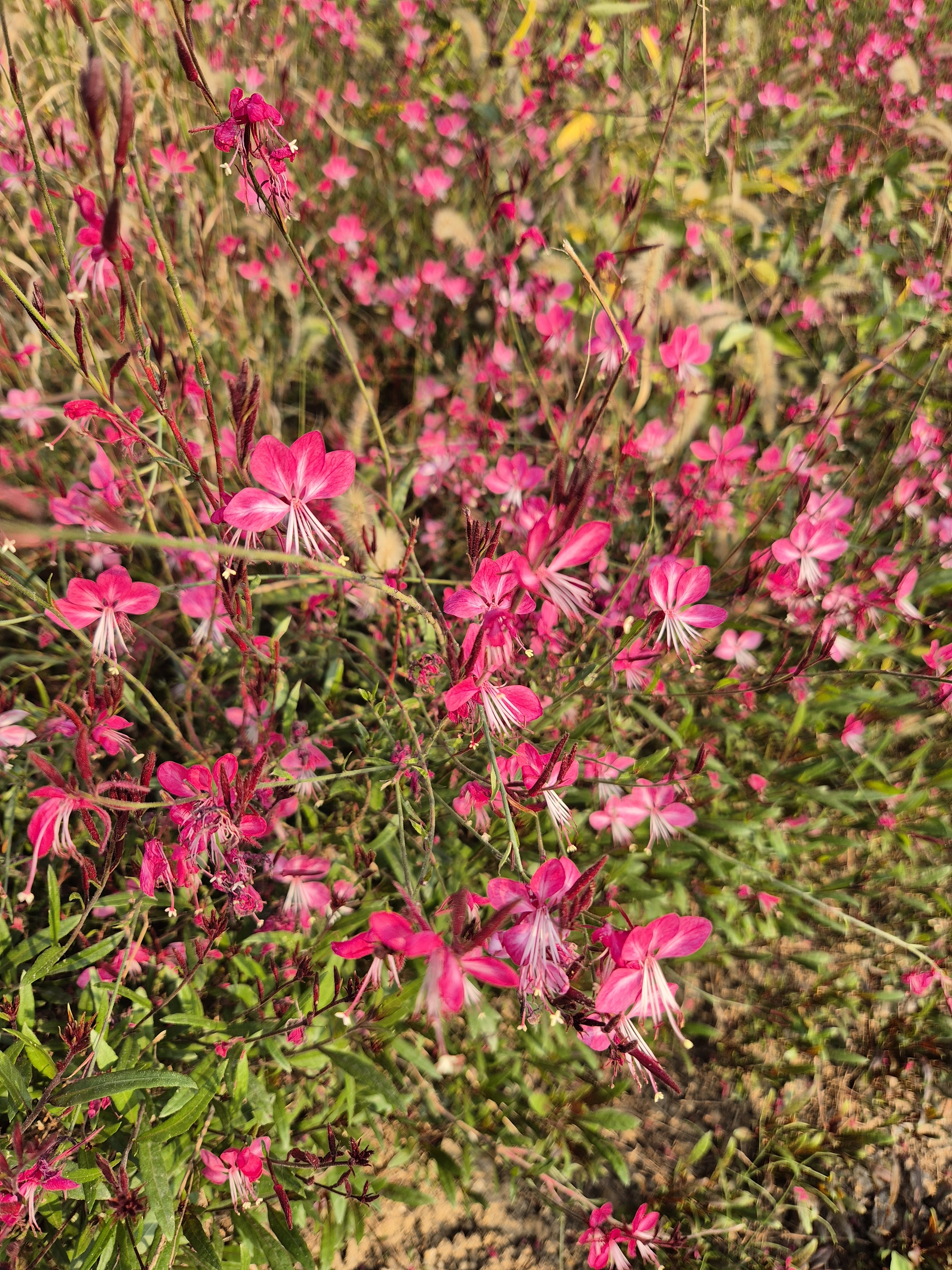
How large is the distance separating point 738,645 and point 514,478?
622mm

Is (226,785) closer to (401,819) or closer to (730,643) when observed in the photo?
(401,819)

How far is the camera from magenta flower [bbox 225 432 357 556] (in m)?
0.81

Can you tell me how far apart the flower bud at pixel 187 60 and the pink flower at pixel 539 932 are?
88 centimetres

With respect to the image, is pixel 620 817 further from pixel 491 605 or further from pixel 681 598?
pixel 491 605

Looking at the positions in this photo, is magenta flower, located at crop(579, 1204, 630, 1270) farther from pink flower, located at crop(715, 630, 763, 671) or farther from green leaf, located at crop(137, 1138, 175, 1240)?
pink flower, located at crop(715, 630, 763, 671)

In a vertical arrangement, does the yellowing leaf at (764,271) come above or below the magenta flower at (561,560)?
above

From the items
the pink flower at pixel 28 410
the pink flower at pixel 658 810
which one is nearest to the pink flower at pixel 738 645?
the pink flower at pixel 658 810

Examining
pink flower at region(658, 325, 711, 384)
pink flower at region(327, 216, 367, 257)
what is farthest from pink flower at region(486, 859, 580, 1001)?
pink flower at region(327, 216, 367, 257)

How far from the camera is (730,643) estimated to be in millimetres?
1656

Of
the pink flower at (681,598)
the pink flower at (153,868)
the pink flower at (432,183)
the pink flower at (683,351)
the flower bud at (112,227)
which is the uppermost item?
the flower bud at (112,227)

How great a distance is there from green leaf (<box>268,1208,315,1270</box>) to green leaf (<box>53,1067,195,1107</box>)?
0.33m

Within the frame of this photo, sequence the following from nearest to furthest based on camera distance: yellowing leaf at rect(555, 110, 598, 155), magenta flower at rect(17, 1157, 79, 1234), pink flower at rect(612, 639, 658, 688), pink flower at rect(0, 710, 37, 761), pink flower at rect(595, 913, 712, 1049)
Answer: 1. pink flower at rect(595, 913, 712, 1049)
2. magenta flower at rect(17, 1157, 79, 1234)
3. pink flower at rect(612, 639, 658, 688)
4. pink flower at rect(0, 710, 37, 761)
5. yellowing leaf at rect(555, 110, 598, 155)

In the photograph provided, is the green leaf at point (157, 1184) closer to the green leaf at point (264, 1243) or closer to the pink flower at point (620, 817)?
the green leaf at point (264, 1243)

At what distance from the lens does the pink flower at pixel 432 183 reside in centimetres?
245
